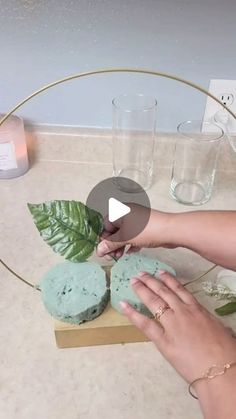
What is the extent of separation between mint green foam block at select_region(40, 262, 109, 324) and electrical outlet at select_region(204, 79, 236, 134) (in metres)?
0.45

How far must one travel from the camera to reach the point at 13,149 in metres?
0.92

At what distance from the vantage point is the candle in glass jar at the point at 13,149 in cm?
90

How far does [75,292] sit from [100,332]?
7cm

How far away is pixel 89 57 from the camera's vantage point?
2.87 ft

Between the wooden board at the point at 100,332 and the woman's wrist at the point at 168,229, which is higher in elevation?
the woman's wrist at the point at 168,229

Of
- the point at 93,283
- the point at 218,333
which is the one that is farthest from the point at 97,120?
the point at 218,333

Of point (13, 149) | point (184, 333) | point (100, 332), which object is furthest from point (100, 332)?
point (13, 149)

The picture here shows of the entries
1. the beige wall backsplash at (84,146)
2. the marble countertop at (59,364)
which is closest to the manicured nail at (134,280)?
the marble countertop at (59,364)

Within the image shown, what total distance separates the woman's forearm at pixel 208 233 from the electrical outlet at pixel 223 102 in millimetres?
302

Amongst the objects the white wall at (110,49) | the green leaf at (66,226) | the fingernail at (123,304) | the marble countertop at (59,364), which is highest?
the white wall at (110,49)

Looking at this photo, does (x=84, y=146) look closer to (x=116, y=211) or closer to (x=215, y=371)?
(x=116, y=211)

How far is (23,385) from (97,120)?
0.57 metres

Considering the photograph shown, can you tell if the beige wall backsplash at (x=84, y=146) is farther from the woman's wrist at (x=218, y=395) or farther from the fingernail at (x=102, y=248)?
the woman's wrist at (x=218, y=395)
